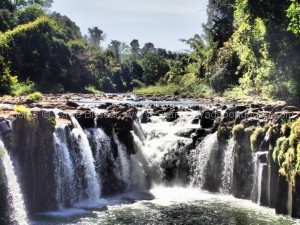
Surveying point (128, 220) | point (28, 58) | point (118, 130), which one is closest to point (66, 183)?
point (128, 220)

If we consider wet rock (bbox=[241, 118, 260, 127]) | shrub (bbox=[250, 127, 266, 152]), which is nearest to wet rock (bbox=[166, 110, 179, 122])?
wet rock (bbox=[241, 118, 260, 127])

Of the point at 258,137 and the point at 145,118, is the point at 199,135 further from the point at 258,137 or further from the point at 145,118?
the point at 258,137

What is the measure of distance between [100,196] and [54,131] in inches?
186

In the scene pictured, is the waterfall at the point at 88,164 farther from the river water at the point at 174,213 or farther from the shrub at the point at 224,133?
the shrub at the point at 224,133

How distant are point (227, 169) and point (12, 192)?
41.5 feet

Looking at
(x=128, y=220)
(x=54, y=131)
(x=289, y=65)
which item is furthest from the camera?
(x=289, y=65)

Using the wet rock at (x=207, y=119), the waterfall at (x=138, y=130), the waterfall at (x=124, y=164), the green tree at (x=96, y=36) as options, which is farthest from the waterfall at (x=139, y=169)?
the green tree at (x=96, y=36)

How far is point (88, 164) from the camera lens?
23.1m

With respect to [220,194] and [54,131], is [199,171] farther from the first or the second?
[54,131]

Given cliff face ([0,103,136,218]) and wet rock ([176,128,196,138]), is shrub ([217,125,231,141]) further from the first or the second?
cliff face ([0,103,136,218])

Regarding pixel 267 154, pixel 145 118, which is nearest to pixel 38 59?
pixel 145 118

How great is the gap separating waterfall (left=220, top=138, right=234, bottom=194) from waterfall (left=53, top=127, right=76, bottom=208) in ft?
26.4

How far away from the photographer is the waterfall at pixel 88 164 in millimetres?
22750

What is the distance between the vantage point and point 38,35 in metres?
63.1
